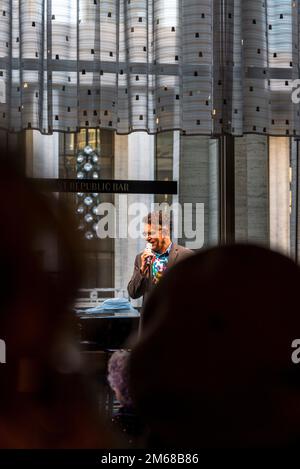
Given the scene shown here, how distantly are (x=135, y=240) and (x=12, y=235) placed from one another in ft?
10.1

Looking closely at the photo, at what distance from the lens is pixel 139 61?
308 centimetres

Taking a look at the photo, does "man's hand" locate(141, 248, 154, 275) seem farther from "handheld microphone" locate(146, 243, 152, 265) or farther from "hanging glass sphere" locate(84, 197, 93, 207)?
"hanging glass sphere" locate(84, 197, 93, 207)

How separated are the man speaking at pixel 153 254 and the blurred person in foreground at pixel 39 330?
9.35 ft

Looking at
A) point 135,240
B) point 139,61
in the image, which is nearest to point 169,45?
point 139,61

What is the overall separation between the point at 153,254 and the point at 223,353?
2968 mm

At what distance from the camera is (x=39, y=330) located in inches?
14.1

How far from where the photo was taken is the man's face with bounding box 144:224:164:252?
3328mm

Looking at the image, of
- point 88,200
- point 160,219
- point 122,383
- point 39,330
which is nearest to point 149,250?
point 160,219

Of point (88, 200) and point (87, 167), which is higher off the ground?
point (87, 167)

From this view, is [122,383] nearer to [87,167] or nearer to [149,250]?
[87,167]

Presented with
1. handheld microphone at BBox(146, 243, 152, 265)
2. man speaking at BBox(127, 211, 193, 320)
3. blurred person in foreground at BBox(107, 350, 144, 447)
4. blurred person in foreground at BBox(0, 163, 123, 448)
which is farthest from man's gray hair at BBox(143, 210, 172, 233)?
blurred person in foreground at BBox(0, 163, 123, 448)

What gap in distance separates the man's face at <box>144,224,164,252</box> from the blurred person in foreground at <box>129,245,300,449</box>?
112 inches

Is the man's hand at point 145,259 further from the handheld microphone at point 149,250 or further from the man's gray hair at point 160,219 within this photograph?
the man's gray hair at point 160,219
